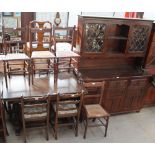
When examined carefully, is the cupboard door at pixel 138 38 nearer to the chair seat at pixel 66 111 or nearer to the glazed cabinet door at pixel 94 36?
the glazed cabinet door at pixel 94 36

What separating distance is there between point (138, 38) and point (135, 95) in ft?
3.49

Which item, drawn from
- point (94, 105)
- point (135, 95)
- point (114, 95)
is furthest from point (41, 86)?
point (135, 95)

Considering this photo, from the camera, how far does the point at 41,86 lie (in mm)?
2973

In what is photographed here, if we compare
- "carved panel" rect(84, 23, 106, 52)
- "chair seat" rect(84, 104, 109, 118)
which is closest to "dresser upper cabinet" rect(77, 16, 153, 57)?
"carved panel" rect(84, 23, 106, 52)

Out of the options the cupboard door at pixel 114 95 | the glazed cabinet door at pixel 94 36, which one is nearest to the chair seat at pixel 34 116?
the cupboard door at pixel 114 95

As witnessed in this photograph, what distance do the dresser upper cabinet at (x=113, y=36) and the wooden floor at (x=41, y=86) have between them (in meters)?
0.59

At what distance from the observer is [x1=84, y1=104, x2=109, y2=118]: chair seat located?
118 inches

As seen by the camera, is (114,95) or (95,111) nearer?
(95,111)

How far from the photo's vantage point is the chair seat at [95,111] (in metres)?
3.00

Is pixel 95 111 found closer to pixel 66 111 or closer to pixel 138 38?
pixel 66 111

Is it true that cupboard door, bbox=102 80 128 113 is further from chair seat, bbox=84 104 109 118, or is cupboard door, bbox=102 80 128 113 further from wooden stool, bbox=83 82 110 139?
chair seat, bbox=84 104 109 118

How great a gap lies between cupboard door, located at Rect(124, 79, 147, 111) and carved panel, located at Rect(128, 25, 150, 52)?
61 cm
